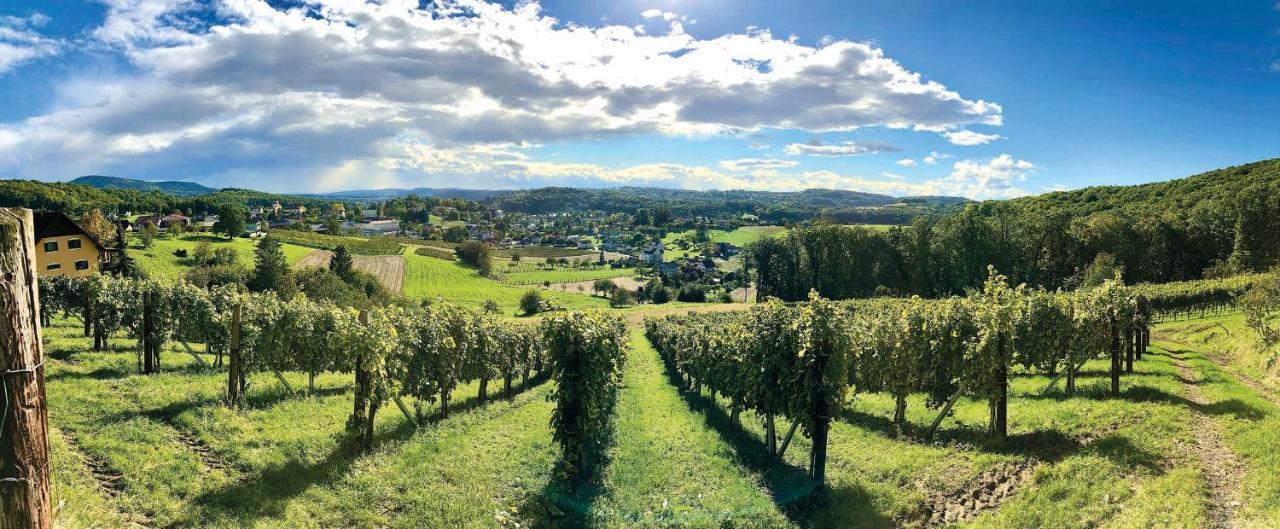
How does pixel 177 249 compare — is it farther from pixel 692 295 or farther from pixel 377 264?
pixel 692 295

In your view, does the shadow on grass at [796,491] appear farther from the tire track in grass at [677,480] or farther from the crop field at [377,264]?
the crop field at [377,264]

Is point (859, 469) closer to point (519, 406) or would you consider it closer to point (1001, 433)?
point (1001, 433)

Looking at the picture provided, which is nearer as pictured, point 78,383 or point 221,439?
point 221,439

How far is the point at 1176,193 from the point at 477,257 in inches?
5007

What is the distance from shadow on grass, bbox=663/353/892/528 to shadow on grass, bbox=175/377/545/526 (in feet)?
32.7

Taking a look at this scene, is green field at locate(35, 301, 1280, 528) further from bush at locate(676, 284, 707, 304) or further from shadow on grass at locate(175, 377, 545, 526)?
bush at locate(676, 284, 707, 304)

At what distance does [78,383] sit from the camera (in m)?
15.9

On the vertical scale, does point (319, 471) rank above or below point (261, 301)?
below

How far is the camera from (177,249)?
83.4 m

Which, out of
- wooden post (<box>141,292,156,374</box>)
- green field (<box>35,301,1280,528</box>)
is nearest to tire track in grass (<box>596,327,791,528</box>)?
green field (<box>35,301,1280,528</box>)

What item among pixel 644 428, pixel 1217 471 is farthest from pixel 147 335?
pixel 1217 471

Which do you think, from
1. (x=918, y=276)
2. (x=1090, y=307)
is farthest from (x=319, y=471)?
(x=918, y=276)

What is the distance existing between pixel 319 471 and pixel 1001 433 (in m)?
16.2

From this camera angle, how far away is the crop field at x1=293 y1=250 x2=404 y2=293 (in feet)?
312
